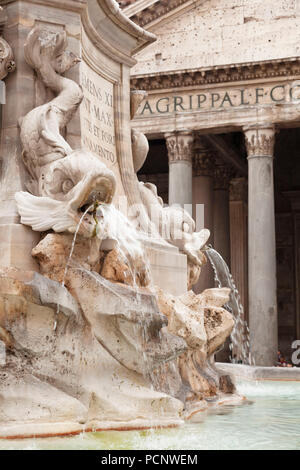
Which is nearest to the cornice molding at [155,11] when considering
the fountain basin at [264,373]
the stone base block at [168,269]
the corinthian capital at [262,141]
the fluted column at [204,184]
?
the fluted column at [204,184]

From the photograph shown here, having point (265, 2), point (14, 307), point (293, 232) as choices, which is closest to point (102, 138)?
point (14, 307)

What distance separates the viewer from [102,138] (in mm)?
7371

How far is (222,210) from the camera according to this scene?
83.0 feet

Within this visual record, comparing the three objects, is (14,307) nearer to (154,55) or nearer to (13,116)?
(13,116)

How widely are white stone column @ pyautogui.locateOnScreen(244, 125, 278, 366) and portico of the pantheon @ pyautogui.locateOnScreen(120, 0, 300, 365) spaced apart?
26 mm

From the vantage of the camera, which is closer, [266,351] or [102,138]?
[102,138]

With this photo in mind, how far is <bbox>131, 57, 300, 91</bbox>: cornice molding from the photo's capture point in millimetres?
20219

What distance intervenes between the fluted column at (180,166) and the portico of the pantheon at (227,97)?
0.09ft

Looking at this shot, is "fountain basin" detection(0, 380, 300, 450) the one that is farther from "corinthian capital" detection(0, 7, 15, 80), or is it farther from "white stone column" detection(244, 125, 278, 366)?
"white stone column" detection(244, 125, 278, 366)

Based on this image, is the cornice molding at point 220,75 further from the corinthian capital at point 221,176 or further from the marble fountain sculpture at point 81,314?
the marble fountain sculpture at point 81,314

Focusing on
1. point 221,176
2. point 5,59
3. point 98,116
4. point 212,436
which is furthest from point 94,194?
point 221,176

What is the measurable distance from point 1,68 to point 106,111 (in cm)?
147

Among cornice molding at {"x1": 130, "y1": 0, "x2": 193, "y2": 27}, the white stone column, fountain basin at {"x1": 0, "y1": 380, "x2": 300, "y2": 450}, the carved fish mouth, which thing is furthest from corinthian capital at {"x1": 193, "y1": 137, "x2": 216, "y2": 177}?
the carved fish mouth
